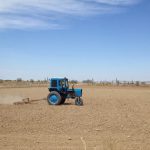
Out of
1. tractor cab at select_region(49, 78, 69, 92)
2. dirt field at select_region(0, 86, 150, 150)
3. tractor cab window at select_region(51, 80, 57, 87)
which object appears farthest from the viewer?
tractor cab window at select_region(51, 80, 57, 87)

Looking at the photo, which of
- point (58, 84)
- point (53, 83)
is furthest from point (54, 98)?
point (53, 83)

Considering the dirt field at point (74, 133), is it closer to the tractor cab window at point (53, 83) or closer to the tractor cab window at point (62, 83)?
the tractor cab window at point (62, 83)

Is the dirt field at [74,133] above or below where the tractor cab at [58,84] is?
below

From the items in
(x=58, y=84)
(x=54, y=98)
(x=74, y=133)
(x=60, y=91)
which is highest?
(x=58, y=84)

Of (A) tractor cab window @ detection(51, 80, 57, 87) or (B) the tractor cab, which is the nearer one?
(B) the tractor cab

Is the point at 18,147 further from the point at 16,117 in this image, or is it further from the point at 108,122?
the point at 16,117

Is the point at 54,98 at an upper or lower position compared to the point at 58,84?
lower

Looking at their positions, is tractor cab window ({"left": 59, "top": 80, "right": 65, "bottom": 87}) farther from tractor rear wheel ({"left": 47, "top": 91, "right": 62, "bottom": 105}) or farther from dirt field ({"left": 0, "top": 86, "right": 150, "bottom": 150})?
dirt field ({"left": 0, "top": 86, "right": 150, "bottom": 150})

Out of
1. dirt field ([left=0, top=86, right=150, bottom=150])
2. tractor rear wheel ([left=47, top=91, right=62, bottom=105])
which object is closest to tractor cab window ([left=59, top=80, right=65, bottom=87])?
tractor rear wheel ([left=47, top=91, right=62, bottom=105])

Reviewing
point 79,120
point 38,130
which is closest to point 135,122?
point 79,120

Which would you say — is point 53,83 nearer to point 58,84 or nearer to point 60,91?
point 58,84

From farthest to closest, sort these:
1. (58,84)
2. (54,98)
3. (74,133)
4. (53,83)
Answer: (53,83) < (58,84) < (54,98) < (74,133)

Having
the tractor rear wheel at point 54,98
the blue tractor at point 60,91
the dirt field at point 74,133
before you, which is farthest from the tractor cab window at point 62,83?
the dirt field at point 74,133

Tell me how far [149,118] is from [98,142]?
8044mm
